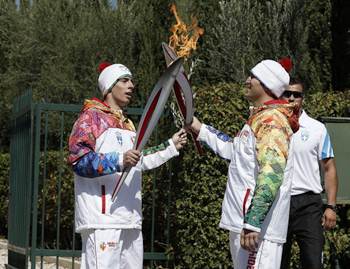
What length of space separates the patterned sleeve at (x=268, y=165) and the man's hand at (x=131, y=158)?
99 centimetres

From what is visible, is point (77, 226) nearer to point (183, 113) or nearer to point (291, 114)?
point (183, 113)

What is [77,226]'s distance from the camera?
20.1 ft

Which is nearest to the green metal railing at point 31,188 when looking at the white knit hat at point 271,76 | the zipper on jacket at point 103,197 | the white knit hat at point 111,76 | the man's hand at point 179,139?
the man's hand at point 179,139

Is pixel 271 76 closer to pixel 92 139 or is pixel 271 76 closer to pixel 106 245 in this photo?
pixel 92 139

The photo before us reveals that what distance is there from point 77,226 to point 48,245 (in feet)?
20.2

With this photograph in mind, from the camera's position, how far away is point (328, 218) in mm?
6828

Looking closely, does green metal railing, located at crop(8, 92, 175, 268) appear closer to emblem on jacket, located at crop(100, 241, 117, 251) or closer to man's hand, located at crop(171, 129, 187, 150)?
man's hand, located at crop(171, 129, 187, 150)

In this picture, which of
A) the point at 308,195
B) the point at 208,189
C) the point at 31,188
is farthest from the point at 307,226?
the point at 31,188

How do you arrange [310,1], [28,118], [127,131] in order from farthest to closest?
1. [310,1]
2. [28,118]
3. [127,131]

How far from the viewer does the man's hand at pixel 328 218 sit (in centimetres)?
681

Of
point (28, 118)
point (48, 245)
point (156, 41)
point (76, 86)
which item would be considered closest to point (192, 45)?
point (28, 118)

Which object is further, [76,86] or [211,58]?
[76,86]

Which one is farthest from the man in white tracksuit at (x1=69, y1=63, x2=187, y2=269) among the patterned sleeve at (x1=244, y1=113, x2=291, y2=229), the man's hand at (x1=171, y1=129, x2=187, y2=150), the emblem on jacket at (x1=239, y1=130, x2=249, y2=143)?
the patterned sleeve at (x1=244, y1=113, x2=291, y2=229)

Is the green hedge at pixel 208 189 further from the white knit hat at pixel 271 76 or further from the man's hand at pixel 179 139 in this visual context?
the white knit hat at pixel 271 76
